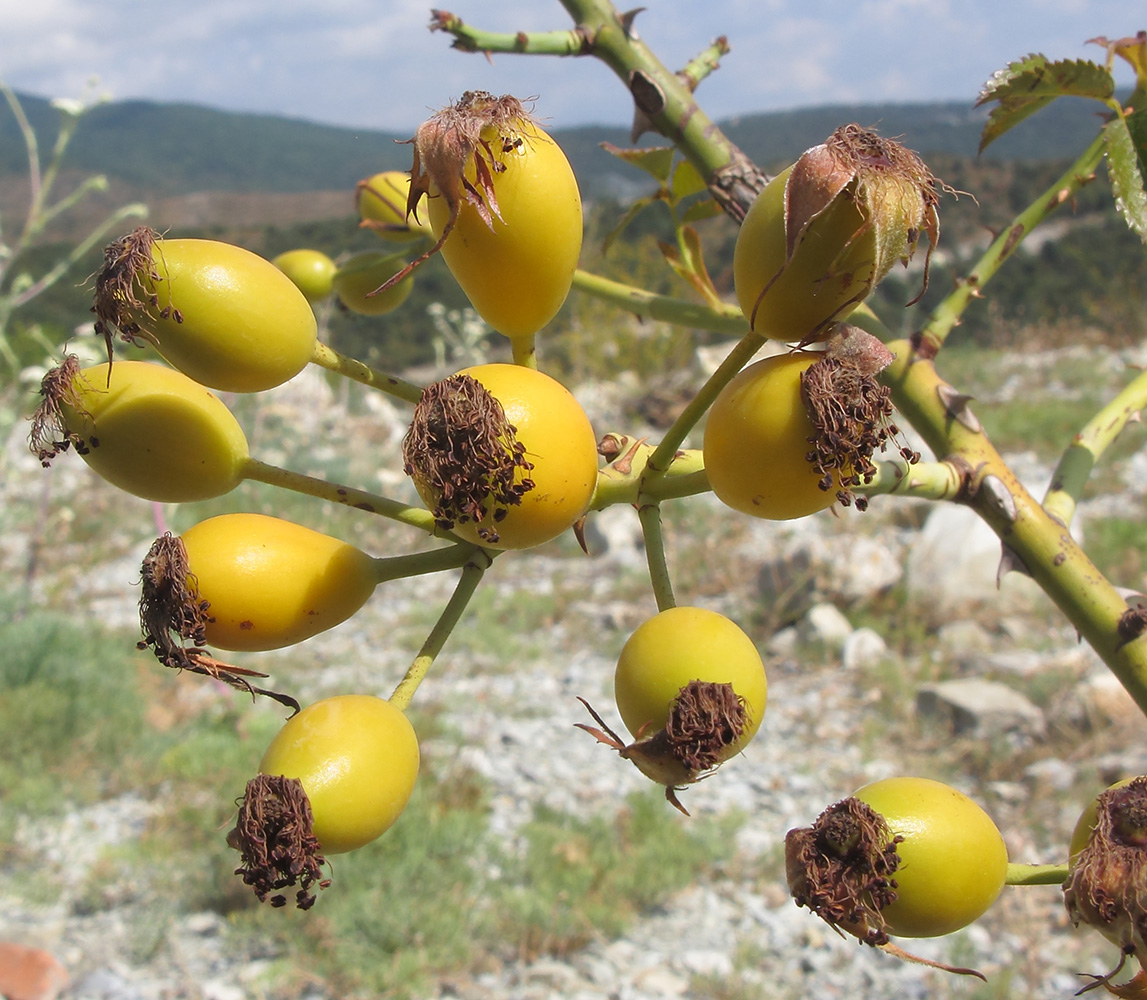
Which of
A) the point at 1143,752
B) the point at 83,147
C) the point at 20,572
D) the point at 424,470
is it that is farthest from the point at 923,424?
the point at 83,147

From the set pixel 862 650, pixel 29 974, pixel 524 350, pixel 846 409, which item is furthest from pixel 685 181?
pixel 862 650

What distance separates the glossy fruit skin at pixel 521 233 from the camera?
94cm

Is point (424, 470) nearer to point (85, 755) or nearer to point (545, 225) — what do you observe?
point (545, 225)

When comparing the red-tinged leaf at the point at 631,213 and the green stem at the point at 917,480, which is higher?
the red-tinged leaf at the point at 631,213

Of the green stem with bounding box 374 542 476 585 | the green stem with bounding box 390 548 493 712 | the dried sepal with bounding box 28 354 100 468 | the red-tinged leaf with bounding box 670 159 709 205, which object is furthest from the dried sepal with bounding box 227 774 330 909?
the red-tinged leaf with bounding box 670 159 709 205

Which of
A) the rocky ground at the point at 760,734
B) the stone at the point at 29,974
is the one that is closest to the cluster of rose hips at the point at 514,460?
the rocky ground at the point at 760,734

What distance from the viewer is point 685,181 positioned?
1538mm

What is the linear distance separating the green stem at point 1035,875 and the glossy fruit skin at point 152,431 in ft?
3.15

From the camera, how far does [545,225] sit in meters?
0.96

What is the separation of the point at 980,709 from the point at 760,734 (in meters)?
1.43

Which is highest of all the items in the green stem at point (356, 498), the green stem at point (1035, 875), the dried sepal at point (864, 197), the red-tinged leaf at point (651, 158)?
the red-tinged leaf at point (651, 158)

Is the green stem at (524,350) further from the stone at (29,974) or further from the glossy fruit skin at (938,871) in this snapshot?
the stone at (29,974)

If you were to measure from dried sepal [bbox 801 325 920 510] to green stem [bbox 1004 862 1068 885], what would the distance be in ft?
1.47

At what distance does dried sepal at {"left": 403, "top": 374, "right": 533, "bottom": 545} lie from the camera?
33.3 inches
